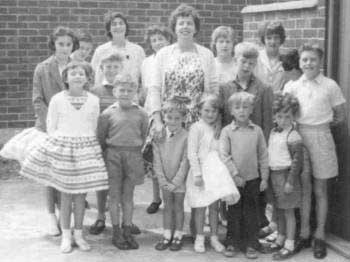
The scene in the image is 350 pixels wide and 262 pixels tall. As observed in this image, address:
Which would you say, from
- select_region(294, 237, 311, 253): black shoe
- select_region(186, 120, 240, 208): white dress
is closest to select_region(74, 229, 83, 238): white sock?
select_region(186, 120, 240, 208): white dress

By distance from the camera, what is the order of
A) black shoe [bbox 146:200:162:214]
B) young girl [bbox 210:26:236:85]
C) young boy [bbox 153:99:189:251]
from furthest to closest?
black shoe [bbox 146:200:162:214]
young girl [bbox 210:26:236:85]
young boy [bbox 153:99:189:251]

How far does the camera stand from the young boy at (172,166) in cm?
508

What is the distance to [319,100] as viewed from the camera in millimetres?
4973

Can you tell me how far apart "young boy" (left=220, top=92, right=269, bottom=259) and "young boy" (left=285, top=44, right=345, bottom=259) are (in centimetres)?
39

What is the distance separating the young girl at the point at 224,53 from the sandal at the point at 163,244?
1.48m

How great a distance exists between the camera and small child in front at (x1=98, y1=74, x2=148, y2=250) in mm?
5121

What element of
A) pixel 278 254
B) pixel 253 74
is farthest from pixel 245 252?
pixel 253 74

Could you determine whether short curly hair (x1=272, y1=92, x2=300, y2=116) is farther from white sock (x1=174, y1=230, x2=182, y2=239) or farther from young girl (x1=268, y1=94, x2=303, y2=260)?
white sock (x1=174, y1=230, x2=182, y2=239)

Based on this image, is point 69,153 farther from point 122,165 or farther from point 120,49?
point 120,49

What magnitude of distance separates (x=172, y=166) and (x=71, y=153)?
822 millimetres

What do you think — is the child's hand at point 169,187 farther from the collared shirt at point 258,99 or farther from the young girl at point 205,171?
the collared shirt at point 258,99

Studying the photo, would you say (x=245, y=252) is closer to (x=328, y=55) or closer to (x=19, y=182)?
(x=328, y=55)

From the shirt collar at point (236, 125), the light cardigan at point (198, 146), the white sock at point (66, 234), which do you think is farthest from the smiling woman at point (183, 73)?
the white sock at point (66, 234)

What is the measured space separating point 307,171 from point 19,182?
3720 millimetres
